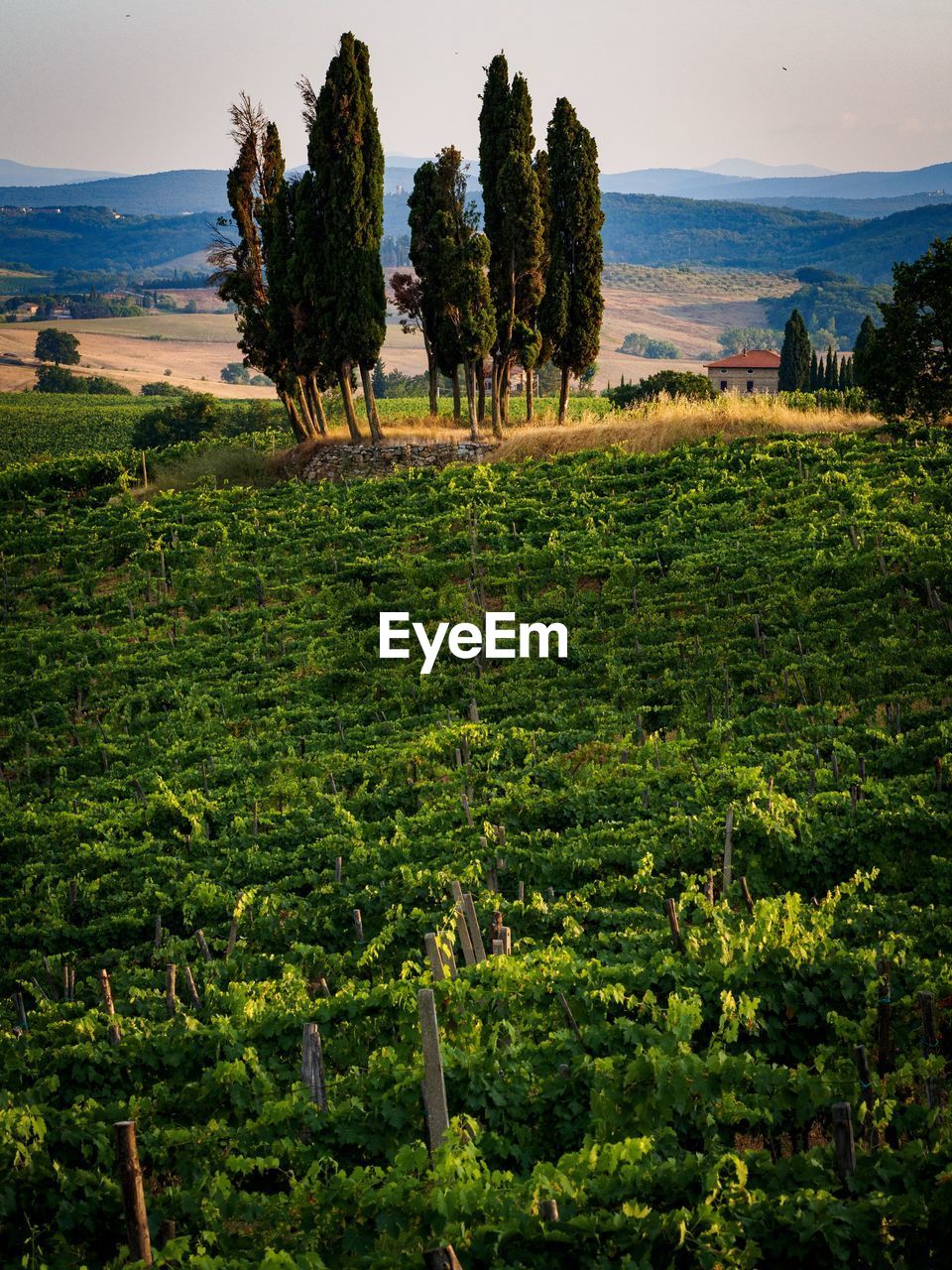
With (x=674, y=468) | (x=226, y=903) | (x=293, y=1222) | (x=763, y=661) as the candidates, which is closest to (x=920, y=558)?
(x=763, y=661)

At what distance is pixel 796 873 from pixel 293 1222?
6654 millimetres

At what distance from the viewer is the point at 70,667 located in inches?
838

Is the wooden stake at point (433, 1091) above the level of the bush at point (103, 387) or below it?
below

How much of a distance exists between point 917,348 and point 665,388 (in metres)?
33.4

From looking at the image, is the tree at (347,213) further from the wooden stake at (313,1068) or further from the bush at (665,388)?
the wooden stake at (313,1068)

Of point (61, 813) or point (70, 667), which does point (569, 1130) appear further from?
point (70, 667)

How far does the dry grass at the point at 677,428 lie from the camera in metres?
30.6

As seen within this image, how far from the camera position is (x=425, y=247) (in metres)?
34.2

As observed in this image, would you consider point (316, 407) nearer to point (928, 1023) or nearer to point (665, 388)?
point (665, 388)

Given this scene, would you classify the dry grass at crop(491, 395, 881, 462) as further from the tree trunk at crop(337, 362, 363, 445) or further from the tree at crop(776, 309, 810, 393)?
the tree at crop(776, 309, 810, 393)

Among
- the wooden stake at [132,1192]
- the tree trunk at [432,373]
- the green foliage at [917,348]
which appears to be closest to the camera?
the wooden stake at [132,1192]

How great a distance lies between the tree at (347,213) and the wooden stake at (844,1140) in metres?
28.7

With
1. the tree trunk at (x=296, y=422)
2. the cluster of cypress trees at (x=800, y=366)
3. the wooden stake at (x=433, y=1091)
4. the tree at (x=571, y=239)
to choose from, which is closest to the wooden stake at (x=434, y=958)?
the wooden stake at (x=433, y=1091)

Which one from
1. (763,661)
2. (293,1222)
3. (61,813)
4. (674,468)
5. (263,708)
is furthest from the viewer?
(674,468)
